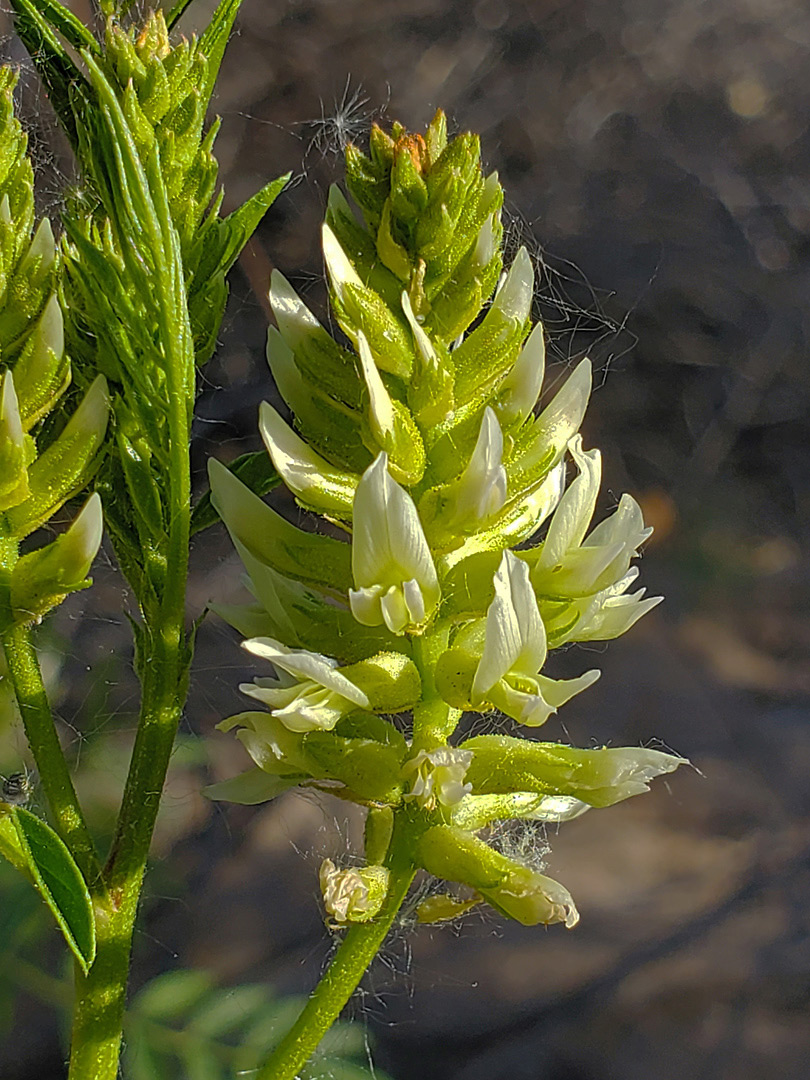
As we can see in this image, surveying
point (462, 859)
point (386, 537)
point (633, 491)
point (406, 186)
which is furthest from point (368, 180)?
point (633, 491)

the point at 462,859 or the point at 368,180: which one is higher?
the point at 368,180

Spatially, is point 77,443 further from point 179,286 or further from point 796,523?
point 796,523

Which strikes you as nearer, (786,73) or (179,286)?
(179,286)

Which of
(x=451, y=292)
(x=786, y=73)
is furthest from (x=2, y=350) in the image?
(x=786, y=73)

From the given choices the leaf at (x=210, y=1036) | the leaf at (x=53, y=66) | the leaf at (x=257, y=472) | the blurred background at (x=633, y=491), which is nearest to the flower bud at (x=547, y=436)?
the leaf at (x=257, y=472)

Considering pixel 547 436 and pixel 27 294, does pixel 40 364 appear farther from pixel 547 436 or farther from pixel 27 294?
pixel 547 436

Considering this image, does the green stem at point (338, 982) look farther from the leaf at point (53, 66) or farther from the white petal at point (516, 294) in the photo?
the leaf at point (53, 66)
